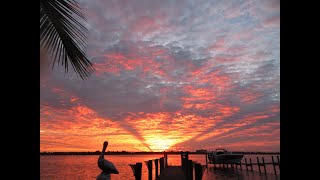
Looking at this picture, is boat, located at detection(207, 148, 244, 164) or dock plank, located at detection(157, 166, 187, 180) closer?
dock plank, located at detection(157, 166, 187, 180)

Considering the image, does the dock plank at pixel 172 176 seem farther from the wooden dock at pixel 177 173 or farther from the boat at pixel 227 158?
the boat at pixel 227 158

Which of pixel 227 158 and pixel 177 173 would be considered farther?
pixel 227 158

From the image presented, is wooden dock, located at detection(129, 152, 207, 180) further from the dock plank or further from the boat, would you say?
the boat

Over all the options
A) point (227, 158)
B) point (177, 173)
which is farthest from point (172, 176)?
point (227, 158)

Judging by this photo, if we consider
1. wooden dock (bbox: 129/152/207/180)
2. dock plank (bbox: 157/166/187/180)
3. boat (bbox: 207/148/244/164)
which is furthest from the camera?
boat (bbox: 207/148/244/164)

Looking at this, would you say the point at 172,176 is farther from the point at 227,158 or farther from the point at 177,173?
the point at 227,158

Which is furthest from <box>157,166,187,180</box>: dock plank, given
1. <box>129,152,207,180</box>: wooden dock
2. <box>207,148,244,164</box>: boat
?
<box>207,148,244,164</box>: boat

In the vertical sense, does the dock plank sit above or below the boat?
above

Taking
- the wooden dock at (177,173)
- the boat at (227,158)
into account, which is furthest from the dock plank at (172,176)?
the boat at (227,158)
